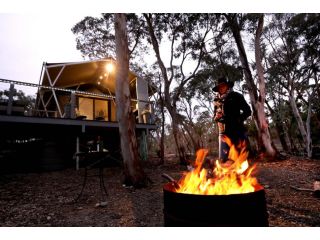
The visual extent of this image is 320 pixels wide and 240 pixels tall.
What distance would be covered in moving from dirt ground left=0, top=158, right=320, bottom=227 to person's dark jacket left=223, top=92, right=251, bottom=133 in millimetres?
1491

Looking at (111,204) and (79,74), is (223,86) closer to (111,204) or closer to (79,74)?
(111,204)

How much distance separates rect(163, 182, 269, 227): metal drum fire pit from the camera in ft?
6.08

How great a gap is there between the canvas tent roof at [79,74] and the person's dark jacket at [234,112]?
1022cm

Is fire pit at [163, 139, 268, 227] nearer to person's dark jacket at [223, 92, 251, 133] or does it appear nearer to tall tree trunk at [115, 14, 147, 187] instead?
person's dark jacket at [223, 92, 251, 133]

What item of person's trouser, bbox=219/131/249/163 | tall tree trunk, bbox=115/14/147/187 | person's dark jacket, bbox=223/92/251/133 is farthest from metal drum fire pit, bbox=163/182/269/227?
tall tree trunk, bbox=115/14/147/187

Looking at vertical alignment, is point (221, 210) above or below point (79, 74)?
below

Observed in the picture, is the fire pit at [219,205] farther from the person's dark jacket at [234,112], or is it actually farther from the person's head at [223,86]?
the person's head at [223,86]

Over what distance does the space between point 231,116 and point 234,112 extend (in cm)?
Answer: 8

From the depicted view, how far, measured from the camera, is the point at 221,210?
6.08 feet

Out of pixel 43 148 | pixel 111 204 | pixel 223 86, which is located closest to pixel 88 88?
pixel 43 148

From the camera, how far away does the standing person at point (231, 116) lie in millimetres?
3281

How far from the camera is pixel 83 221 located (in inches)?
142

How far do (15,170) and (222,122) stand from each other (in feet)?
33.3
